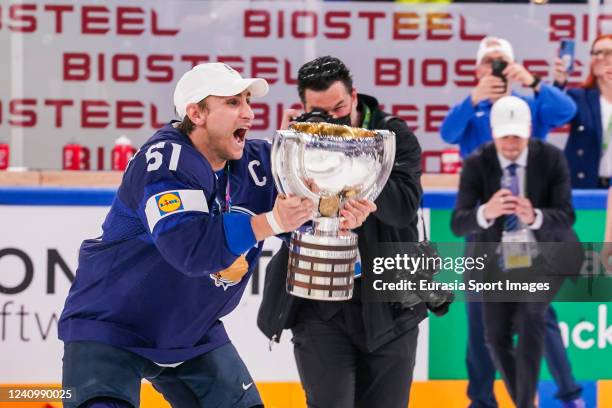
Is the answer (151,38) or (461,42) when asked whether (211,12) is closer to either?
(151,38)

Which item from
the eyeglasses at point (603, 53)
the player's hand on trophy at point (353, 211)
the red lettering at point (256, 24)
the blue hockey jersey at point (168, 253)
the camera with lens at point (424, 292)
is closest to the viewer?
the player's hand on trophy at point (353, 211)

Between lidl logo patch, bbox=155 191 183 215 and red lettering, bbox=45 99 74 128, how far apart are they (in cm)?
462

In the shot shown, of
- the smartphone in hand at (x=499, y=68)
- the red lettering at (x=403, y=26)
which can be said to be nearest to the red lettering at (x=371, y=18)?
the red lettering at (x=403, y=26)

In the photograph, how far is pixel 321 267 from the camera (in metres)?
2.95

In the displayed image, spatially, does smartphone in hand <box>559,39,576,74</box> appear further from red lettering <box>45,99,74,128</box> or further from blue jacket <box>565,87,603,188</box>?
red lettering <box>45,99,74,128</box>

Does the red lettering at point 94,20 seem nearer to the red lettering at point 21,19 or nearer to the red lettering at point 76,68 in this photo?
the red lettering at point 76,68

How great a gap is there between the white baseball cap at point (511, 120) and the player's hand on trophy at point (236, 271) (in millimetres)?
2329

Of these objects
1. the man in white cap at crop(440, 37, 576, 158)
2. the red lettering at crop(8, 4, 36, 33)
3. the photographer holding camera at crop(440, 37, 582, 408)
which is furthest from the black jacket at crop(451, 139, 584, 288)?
the red lettering at crop(8, 4, 36, 33)

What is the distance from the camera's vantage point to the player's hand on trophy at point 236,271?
3504 millimetres

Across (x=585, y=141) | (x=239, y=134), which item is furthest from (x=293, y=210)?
(x=585, y=141)

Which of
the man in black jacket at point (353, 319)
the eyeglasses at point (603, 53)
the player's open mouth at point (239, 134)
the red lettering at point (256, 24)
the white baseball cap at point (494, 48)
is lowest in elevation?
the man in black jacket at point (353, 319)

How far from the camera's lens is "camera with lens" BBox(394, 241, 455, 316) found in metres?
4.09

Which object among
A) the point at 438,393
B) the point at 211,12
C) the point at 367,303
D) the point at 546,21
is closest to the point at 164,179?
the point at 367,303

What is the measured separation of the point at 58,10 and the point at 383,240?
4.27 m
